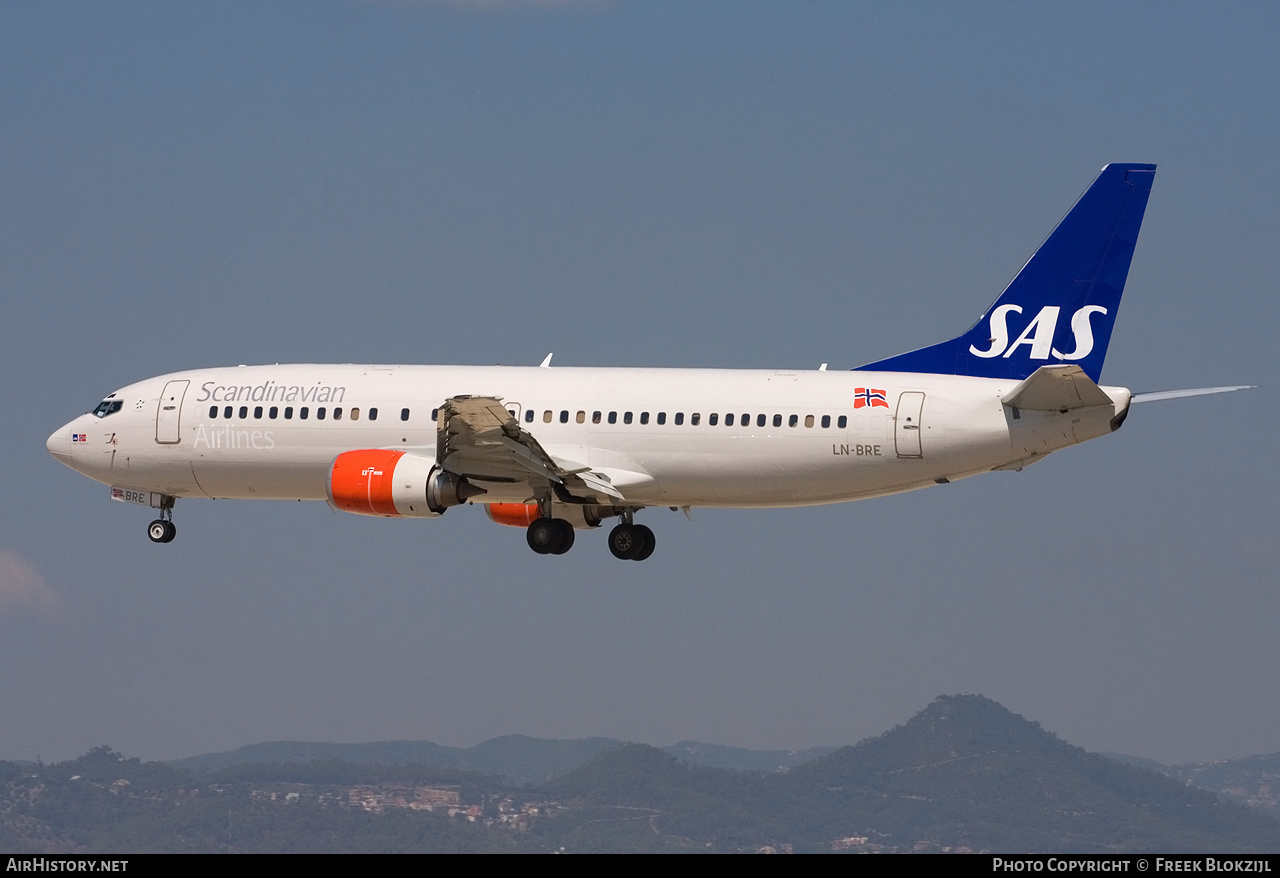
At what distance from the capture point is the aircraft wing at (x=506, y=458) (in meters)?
49.4

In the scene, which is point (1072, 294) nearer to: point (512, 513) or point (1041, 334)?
point (1041, 334)

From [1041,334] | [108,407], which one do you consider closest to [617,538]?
[1041,334]

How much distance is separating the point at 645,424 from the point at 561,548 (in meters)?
4.51

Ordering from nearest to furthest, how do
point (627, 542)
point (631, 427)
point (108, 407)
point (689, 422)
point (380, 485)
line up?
point (380, 485) → point (689, 422) → point (631, 427) → point (627, 542) → point (108, 407)

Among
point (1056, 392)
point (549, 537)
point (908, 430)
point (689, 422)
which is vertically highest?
point (689, 422)

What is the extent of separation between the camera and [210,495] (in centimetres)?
5631

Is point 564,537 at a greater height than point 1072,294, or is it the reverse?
point 1072,294

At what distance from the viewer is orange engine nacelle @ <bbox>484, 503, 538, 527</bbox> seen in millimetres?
57312

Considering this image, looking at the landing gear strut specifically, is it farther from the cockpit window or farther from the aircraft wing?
the aircraft wing

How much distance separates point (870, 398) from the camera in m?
50.3

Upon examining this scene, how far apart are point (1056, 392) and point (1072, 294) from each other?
14.8 feet

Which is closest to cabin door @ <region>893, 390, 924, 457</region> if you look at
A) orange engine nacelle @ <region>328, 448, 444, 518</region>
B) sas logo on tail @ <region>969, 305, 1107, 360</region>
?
sas logo on tail @ <region>969, 305, 1107, 360</region>

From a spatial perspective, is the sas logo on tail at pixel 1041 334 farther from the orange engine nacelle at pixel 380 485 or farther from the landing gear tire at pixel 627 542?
the orange engine nacelle at pixel 380 485

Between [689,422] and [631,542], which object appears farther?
[631,542]
